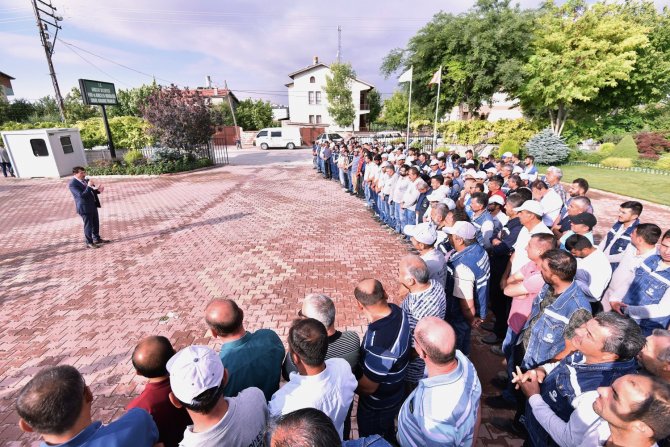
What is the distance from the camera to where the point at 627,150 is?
18.5 meters

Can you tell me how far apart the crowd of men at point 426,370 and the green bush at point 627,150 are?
2004 centimetres

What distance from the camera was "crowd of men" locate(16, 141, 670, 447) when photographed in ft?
4.89

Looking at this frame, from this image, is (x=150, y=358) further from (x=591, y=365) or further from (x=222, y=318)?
(x=591, y=365)

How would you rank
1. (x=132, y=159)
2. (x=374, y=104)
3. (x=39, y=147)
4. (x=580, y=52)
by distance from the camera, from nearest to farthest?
(x=39, y=147) → (x=580, y=52) → (x=132, y=159) → (x=374, y=104)

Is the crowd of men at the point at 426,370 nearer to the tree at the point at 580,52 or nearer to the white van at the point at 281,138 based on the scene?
the tree at the point at 580,52

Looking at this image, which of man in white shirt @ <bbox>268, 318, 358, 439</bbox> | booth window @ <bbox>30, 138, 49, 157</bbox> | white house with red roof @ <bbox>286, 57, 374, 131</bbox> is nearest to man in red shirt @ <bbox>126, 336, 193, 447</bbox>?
man in white shirt @ <bbox>268, 318, 358, 439</bbox>

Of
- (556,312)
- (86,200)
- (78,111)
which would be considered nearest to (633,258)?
(556,312)

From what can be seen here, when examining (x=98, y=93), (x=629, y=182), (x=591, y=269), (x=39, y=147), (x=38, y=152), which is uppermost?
(x=98, y=93)

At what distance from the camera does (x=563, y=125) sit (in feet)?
70.1

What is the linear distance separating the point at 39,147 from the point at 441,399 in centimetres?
2203

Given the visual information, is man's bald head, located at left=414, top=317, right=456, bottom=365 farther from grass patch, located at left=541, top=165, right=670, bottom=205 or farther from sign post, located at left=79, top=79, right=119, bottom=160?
sign post, located at left=79, top=79, right=119, bottom=160

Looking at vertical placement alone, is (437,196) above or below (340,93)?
below

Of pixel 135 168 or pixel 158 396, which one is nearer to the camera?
pixel 158 396

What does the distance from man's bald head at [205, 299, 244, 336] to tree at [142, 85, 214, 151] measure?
1768 cm
